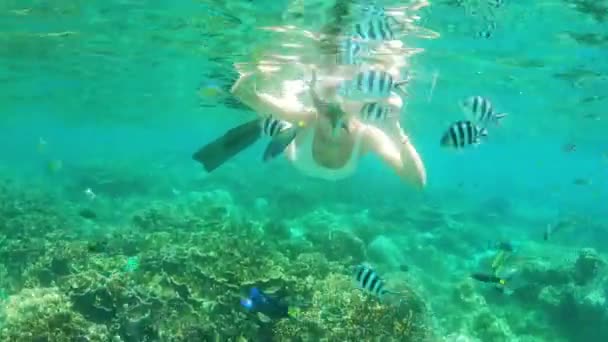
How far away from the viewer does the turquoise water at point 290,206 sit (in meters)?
8.16

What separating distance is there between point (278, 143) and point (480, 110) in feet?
9.63

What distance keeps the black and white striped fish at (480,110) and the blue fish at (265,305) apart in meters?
3.86

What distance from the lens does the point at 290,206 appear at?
2412cm

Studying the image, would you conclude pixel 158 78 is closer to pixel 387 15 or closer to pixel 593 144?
pixel 387 15

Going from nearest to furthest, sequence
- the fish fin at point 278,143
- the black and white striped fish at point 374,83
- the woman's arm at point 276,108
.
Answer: the fish fin at point 278,143
the black and white striped fish at point 374,83
the woman's arm at point 276,108

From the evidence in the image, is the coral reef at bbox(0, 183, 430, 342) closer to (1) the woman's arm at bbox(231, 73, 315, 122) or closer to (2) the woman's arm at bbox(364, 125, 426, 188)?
(2) the woman's arm at bbox(364, 125, 426, 188)

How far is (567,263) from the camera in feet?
53.8

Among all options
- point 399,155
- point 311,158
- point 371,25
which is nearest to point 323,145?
point 311,158

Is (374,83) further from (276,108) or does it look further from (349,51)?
(349,51)

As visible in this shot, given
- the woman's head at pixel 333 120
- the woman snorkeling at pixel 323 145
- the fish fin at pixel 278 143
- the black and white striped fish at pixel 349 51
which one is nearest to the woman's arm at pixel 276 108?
the woman snorkeling at pixel 323 145

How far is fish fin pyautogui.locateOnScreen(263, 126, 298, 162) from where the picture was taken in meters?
5.73

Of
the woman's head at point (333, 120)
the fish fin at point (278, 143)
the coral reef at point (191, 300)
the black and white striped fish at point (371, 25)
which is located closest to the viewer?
the fish fin at point (278, 143)

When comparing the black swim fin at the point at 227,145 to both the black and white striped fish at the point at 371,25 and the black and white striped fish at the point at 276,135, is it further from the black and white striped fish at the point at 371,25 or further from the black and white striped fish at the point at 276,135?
the black and white striped fish at the point at 371,25

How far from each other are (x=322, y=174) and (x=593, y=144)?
5960cm
